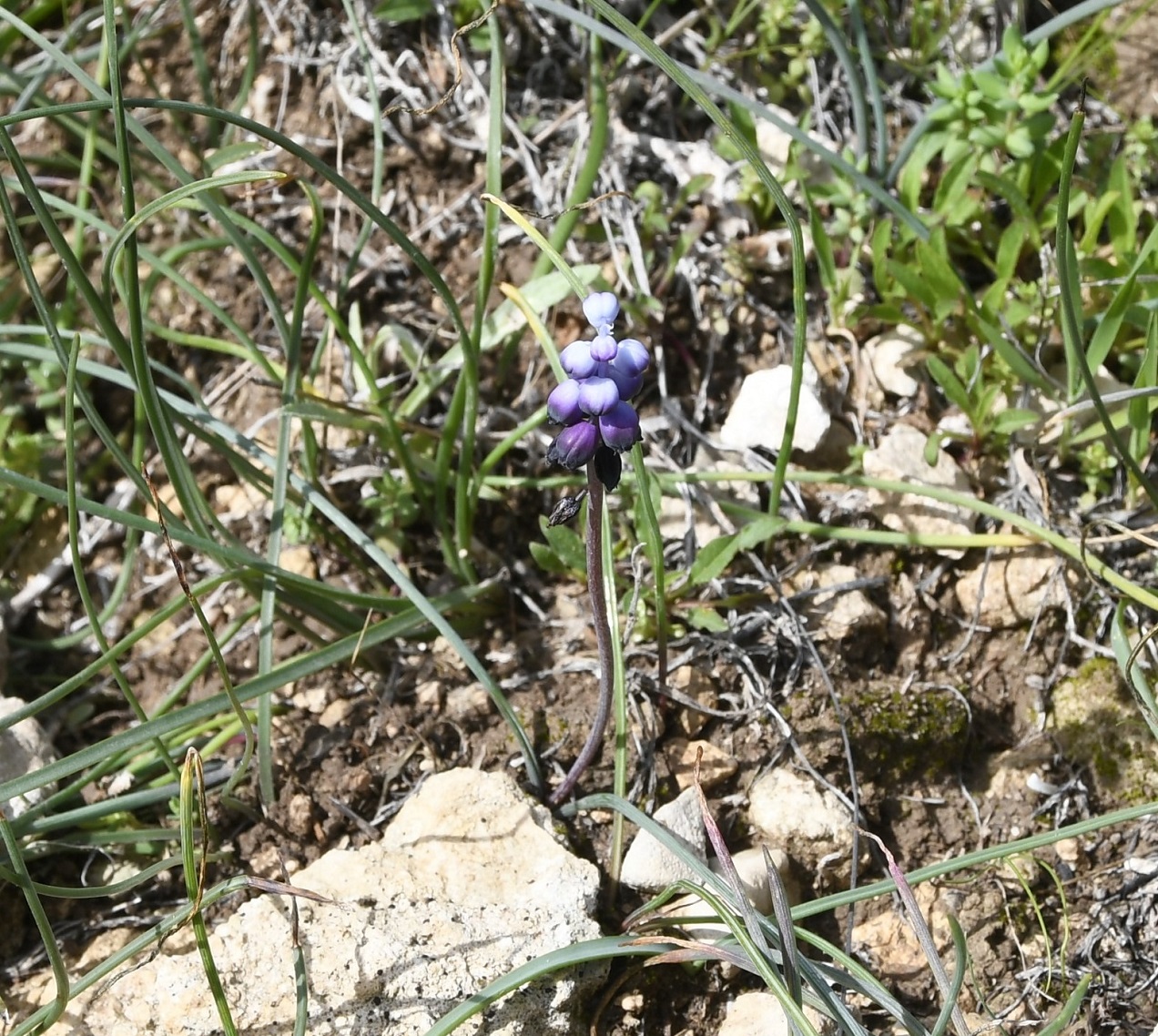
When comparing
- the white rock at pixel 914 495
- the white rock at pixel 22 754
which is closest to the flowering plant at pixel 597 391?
the white rock at pixel 914 495

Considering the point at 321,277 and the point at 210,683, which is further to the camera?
the point at 321,277

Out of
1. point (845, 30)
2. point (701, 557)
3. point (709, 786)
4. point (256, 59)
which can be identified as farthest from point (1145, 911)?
point (256, 59)

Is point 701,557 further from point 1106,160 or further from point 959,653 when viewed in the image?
point 1106,160

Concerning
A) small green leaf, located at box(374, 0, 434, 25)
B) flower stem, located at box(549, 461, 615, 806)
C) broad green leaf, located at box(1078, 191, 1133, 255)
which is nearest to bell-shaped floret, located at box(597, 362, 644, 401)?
flower stem, located at box(549, 461, 615, 806)

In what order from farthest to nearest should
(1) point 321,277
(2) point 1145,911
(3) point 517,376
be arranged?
1. (1) point 321,277
2. (3) point 517,376
3. (2) point 1145,911

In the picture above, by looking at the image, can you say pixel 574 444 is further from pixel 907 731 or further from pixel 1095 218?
pixel 1095 218

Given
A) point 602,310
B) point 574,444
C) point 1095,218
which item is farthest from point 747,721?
point 1095,218

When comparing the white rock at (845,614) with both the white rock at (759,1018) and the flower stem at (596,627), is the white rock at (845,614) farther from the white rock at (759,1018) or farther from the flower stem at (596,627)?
the white rock at (759,1018)
